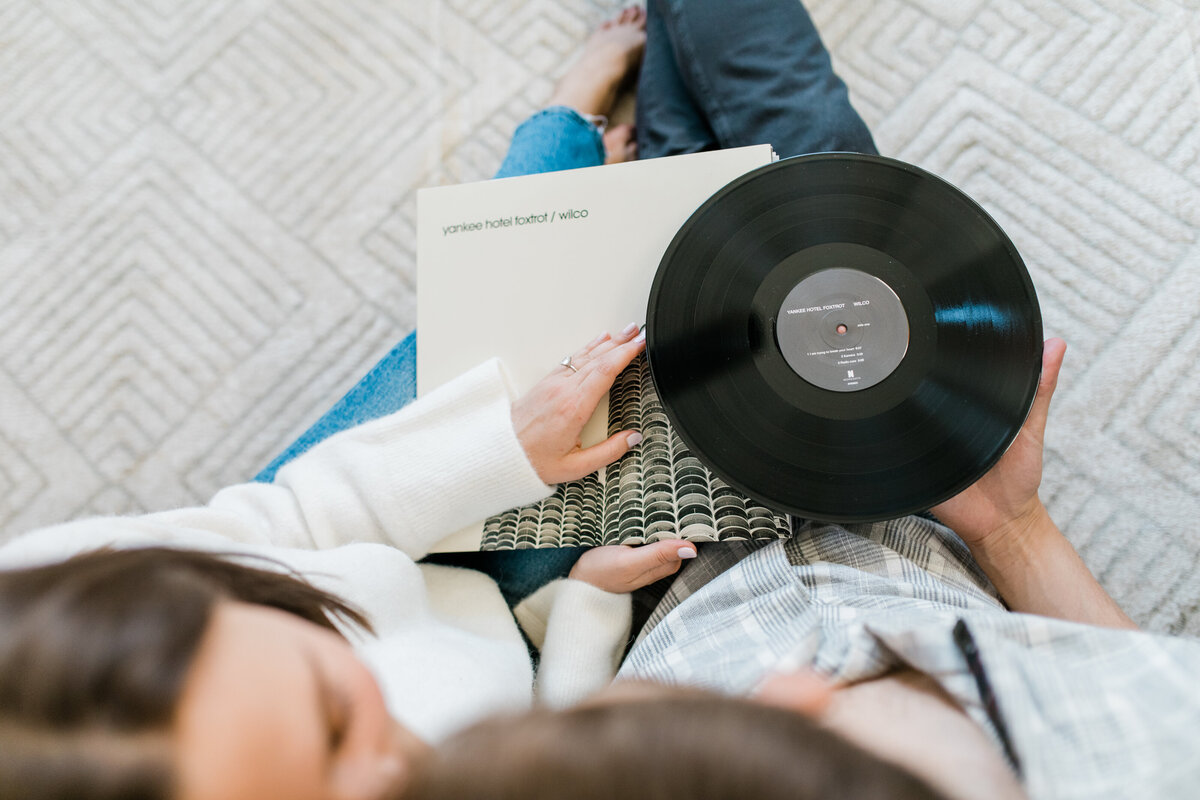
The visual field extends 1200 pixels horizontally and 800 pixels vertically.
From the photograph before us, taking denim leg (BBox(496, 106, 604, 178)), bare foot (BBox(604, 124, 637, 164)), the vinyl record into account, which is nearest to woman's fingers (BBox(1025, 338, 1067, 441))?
the vinyl record

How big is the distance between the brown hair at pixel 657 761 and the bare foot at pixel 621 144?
3.01 ft

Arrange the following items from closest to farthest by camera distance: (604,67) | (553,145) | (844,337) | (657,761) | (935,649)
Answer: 1. (657,761)
2. (935,649)
3. (844,337)
4. (553,145)
5. (604,67)

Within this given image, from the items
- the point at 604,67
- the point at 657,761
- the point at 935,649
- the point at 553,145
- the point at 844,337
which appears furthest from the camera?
the point at 604,67

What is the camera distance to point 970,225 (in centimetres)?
55

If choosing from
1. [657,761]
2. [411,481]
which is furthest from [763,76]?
[657,761]

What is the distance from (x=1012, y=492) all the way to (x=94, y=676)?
666 millimetres

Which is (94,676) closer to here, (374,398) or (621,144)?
(374,398)

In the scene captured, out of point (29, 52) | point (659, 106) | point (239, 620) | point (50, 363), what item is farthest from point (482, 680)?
point (29, 52)

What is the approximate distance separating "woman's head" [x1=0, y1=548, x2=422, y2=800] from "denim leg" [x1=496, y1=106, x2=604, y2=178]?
611mm

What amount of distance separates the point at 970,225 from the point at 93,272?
1182 millimetres

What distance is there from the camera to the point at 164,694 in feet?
1.03

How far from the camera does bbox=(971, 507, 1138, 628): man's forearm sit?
614 millimetres

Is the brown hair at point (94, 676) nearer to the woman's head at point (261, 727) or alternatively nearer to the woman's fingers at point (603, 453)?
the woman's head at point (261, 727)

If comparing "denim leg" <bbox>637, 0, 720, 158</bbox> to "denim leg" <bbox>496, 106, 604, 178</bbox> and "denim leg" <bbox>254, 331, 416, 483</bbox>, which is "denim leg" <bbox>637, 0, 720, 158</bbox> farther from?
"denim leg" <bbox>254, 331, 416, 483</bbox>
